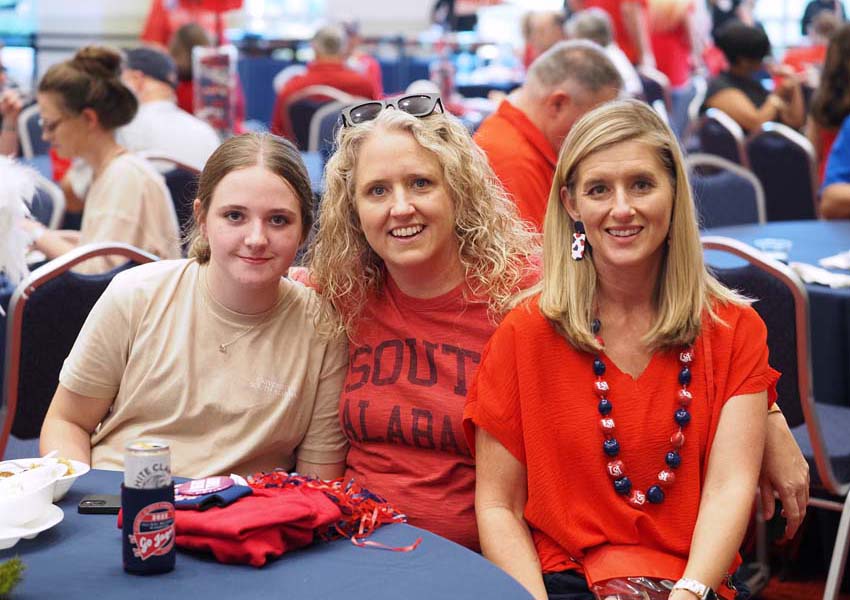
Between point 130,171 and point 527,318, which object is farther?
point 130,171

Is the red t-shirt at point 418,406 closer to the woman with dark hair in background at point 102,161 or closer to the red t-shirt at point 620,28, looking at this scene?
the woman with dark hair in background at point 102,161

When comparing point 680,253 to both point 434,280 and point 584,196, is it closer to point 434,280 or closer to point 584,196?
point 584,196

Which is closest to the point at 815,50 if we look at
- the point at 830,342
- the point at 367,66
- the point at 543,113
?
the point at 367,66

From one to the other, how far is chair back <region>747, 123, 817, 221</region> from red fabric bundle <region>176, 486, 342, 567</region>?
14.7 feet

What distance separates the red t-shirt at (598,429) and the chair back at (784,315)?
0.72m

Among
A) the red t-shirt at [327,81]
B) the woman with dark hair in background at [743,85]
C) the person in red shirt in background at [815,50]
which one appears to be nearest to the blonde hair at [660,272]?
the woman with dark hair in background at [743,85]

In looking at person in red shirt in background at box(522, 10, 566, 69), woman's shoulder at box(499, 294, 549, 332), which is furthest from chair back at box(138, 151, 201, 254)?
person in red shirt in background at box(522, 10, 566, 69)

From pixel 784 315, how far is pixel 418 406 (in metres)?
1.03

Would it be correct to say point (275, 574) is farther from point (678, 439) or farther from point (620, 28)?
point (620, 28)

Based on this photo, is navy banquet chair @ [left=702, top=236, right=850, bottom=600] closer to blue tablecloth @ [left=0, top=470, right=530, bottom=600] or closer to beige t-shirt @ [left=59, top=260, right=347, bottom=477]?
beige t-shirt @ [left=59, top=260, right=347, bottom=477]

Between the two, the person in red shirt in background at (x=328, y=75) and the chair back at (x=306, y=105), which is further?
the person in red shirt in background at (x=328, y=75)

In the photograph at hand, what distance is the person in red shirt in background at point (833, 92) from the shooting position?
5398 mm

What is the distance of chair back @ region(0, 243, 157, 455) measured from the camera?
2.82 meters

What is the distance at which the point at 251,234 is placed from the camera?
2.34m
